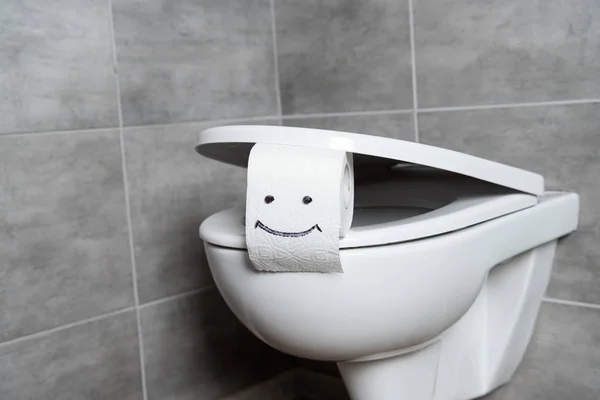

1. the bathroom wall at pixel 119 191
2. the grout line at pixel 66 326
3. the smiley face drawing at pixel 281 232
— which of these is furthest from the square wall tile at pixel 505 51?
the grout line at pixel 66 326

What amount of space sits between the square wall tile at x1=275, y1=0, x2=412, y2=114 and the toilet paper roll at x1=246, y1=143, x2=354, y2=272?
520 millimetres

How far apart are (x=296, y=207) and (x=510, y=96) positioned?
526 mm

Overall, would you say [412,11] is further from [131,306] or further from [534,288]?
[131,306]

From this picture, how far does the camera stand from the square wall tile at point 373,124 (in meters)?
1.28

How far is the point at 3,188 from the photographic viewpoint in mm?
1046

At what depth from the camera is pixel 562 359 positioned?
3.63 ft

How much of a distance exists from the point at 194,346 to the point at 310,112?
537mm

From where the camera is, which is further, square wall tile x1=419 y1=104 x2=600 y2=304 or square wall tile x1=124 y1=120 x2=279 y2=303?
square wall tile x1=124 y1=120 x2=279 y2=303

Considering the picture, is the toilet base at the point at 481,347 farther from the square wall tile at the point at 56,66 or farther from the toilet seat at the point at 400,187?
the square wall tile at the point at 56,66

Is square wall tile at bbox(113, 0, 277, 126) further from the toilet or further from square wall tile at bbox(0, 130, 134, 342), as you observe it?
the toilet

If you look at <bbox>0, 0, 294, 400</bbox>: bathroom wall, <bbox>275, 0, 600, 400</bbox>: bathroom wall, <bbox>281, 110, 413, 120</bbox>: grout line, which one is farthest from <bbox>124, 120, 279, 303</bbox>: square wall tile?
<bbox>275, 0, 600, 400</bbox>: bathroom wall

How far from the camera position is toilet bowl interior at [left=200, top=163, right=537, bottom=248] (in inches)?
32.4

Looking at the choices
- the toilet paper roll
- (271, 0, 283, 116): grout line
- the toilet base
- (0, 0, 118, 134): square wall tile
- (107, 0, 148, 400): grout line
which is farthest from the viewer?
(271, 0, 283, 116): grout line

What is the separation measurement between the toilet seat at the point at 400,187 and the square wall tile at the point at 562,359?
0.24 metres
